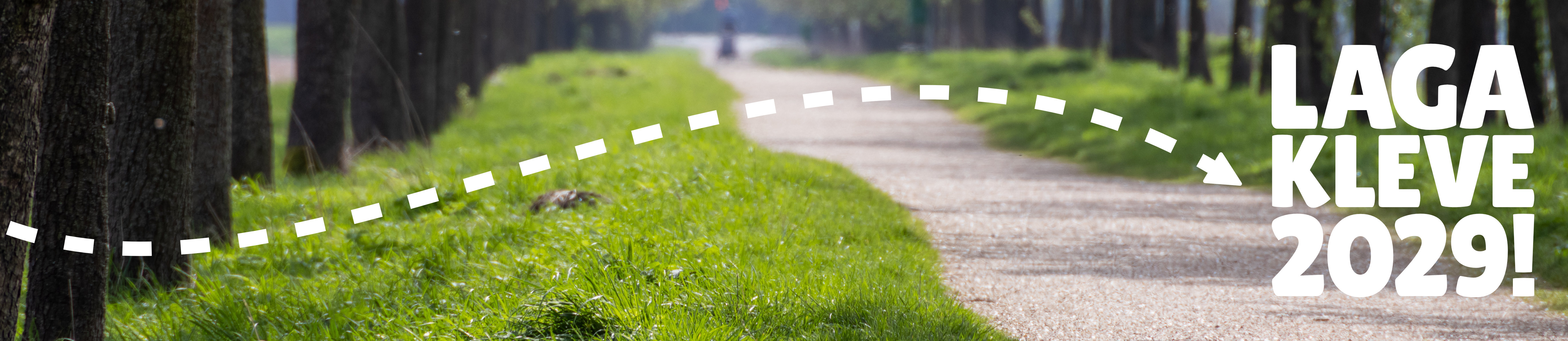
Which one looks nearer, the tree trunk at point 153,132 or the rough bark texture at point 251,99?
the tree trunk at point 153,132

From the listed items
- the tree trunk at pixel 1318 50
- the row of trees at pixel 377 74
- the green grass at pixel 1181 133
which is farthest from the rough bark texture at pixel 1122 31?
the row of trees at pixel 377 74

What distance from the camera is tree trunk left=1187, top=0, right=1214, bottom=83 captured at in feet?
69.7

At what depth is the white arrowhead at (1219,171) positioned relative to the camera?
10844mm

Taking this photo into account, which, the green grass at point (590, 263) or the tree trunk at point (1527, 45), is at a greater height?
the tree trunk at point (1527, 45)

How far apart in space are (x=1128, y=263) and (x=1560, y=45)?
6.73 m

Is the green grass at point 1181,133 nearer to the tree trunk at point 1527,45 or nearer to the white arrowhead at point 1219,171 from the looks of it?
the white arrowhead at point 1219,171

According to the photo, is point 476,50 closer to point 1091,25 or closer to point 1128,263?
point 1091,25

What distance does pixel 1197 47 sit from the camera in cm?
2131

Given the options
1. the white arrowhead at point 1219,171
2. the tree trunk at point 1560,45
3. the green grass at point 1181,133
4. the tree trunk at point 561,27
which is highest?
the tree trunk at point 561,27

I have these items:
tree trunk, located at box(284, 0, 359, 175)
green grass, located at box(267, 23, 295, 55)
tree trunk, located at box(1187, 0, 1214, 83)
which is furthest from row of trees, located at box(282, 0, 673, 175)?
green grass, located at box(267, 23, 295, 55)

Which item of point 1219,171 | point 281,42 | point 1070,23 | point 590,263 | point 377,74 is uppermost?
point 281,42

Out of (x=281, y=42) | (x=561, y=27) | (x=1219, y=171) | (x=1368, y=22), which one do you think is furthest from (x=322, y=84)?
(x=281, y=42)

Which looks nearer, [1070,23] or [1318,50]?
[1318,50]

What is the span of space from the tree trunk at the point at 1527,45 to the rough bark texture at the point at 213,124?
1070 centimetres
